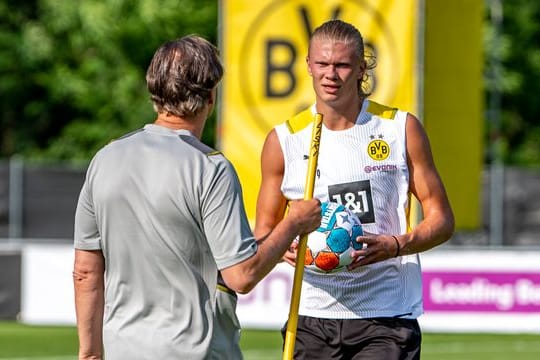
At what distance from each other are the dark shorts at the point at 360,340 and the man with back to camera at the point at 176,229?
1.15 metres

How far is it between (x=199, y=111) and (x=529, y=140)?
3572 centimetres

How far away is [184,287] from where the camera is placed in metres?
4.77

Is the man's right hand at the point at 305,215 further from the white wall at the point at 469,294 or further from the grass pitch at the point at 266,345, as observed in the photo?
the white wall at the point at 469,294

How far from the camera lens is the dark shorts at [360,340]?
5941 millimetres

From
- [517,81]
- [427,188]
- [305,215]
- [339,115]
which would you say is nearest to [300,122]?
[339,115]

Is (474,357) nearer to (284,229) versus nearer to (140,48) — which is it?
(284,229)

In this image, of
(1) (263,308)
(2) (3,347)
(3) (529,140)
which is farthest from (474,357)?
(3) (529,140)

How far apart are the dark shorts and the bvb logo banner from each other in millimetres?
8641

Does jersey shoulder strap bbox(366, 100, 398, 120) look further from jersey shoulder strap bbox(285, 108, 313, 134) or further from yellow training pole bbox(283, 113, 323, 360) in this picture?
yellow training pole bbox(283, 113, 323, 360)

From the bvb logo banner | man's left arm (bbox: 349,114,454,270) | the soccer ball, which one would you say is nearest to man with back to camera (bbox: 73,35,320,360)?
the soccer ball

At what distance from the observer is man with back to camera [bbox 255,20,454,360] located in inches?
234

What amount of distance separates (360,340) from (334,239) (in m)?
0.47

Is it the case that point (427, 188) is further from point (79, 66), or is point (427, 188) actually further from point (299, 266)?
point (79, 66)

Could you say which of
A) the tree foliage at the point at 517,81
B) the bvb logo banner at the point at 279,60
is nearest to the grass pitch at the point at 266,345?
the bvb logo banner at the point at 279,60
